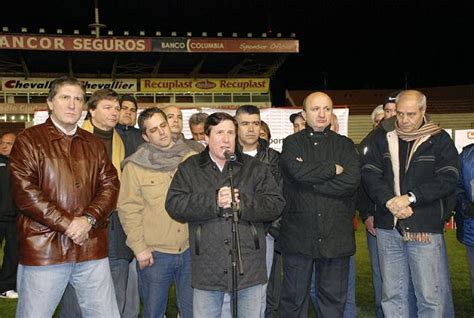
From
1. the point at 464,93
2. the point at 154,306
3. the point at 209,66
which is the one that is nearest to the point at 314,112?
the point at 154,306

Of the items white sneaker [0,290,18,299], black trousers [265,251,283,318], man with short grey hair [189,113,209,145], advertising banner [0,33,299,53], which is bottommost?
white sneaker [0,290,18,299]

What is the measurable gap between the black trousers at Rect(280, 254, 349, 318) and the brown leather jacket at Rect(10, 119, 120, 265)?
1.45 meters

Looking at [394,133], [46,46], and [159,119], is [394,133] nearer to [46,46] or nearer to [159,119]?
[159,119]

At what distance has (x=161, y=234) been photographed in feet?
12.6

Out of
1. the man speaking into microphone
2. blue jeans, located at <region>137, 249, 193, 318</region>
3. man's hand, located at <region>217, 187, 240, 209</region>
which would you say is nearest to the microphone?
the man speaking into microphone

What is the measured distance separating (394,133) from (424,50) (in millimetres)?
34582

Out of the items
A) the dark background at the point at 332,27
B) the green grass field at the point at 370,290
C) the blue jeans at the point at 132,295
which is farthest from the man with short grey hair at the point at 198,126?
the dark background at the point at 332,27

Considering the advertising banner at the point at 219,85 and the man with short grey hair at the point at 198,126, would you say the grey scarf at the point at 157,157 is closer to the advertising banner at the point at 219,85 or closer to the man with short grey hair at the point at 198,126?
the man with short grey hair at the point at 198,126

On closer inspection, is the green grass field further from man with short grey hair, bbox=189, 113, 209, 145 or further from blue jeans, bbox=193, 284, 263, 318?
blue jeans, bbox=193, 284, 263, 318

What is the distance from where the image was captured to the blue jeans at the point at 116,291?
12.8 ft

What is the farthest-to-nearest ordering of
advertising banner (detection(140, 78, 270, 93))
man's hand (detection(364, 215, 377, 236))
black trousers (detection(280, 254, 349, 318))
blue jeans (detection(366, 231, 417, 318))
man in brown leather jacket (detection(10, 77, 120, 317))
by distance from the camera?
advertising banner (detection(140, 78, 270, 93)) → man's hand (detection(364, 215, 377, 236)) → blue jeans (detection(366, 231, 417, 318)) → black trousers (detection(280, 254, 349, 318)) → man in brown leather jacket (detection(10, 77, 120, 317))

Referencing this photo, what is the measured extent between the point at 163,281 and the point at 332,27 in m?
34.0

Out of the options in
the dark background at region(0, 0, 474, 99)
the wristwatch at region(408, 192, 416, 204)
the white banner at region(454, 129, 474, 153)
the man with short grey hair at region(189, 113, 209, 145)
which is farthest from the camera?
the dark background at region(0, 0, 474, 99)

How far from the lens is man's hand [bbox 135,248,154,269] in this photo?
3.76m
